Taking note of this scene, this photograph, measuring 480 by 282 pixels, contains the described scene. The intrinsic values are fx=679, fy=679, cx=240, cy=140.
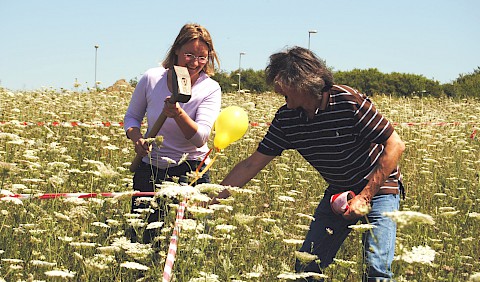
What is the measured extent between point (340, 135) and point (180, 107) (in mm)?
952

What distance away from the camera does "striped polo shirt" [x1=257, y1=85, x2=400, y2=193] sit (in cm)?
340

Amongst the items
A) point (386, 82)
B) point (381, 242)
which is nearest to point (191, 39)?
point (381, 242)

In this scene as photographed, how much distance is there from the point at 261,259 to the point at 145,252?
106cm

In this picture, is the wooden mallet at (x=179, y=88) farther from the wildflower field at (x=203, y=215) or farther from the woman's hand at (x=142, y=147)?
the wildflower field at (x=203, y=215)

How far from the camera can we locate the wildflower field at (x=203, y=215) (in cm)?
329

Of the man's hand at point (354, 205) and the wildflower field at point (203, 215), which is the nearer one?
the man's hand at point (354, 205)

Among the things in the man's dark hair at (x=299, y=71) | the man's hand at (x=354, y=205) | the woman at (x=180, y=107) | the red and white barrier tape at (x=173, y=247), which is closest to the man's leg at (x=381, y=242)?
the man's hand at (x=354, y=205)

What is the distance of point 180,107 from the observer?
388cm

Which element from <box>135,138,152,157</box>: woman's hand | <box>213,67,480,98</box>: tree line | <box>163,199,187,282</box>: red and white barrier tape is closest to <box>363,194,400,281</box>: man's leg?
<box>163,199,187,282</box>: red and white barrier tape

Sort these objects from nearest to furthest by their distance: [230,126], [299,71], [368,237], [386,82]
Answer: [299,71], [368,237], [230,126], [386,82]

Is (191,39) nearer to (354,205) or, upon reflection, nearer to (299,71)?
(299,71)

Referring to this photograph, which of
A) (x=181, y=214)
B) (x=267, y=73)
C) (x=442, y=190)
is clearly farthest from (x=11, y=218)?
(x=442, y=190)

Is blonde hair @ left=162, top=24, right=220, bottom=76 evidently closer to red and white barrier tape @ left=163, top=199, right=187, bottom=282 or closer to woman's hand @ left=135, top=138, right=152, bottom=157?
woman's hand @ left=135, top=138, right=152, bottom=157

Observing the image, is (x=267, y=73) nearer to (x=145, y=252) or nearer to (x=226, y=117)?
(x=226, y=117)
